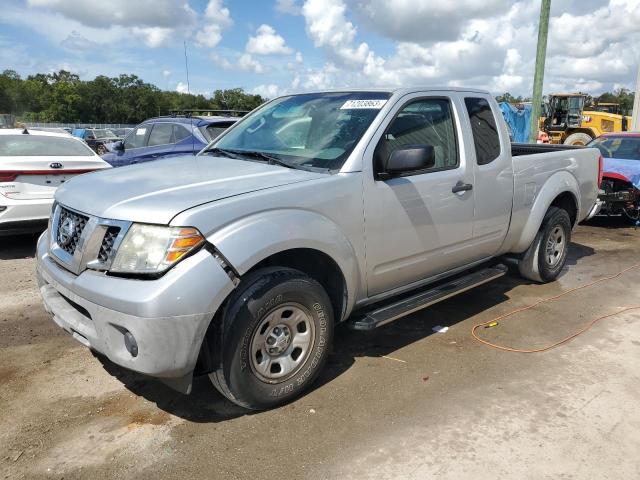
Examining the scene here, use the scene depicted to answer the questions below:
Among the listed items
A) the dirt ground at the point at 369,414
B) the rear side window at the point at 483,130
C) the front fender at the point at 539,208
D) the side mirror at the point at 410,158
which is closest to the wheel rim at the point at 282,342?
the dirt ground at the point at 369,414

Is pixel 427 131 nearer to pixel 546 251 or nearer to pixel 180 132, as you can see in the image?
pixel 546 251

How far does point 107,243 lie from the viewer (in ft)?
9.40

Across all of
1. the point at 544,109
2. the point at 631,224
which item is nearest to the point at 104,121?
the point at 544,109

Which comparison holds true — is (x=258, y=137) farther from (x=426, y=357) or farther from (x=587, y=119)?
(x=587, y=119)

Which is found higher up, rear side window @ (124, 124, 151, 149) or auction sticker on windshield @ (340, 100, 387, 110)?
auction sticker on windshield @ (340, 100, 387, 110)

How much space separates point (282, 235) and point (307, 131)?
121 centimetres

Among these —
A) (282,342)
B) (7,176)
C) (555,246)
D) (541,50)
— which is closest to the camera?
(282,342)

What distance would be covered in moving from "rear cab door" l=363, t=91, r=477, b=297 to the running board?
0.13 metres

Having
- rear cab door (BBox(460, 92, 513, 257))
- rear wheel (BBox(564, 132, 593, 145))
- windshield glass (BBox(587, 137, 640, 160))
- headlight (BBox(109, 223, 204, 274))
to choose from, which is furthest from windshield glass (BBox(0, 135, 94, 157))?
rear wheel (BBox(564, 132, 593, 145))

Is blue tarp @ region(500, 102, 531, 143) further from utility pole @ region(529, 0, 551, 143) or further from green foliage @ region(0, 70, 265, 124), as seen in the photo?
green foliage @ region(0, 70, 265, 124)

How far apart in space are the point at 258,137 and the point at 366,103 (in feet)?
2.97

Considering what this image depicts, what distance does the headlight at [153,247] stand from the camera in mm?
2691

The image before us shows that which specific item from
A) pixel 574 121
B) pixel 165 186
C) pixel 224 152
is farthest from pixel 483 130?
pixel 574 121

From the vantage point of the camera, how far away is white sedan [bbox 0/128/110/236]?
6.27m
